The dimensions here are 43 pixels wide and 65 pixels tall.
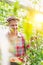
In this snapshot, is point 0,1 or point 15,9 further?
point 0,1

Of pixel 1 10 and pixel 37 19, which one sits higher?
pixel 37 19

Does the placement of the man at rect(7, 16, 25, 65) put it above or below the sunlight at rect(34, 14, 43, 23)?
below

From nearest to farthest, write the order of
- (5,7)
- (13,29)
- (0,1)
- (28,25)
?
1. (28,25)
2. (13,29)
3. (0,1)
4. (5,7)

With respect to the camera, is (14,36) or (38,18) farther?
(14,36)

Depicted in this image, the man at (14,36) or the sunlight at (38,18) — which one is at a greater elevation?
the sunlight at (38,18)

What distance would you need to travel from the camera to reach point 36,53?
1489mm

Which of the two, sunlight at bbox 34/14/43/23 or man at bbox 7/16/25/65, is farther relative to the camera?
man at bbox 7/16/25/65

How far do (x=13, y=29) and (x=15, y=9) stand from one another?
0.20 metres

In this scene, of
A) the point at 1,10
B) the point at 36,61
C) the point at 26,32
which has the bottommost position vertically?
the point at 36,61

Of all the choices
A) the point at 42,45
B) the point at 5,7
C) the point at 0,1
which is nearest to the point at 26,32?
the point at 42,45

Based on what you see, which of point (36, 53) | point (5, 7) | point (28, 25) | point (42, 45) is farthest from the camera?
point (5, 7)

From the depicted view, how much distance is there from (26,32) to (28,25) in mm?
15

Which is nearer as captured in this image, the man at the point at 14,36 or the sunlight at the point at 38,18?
the sunlight at the point at 38,18

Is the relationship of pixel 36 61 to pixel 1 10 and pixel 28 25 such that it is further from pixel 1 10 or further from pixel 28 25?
pixel 28 25
